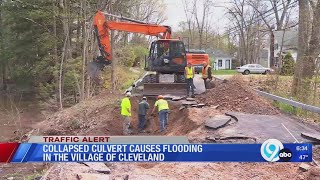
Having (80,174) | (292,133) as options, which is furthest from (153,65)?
(80,174)

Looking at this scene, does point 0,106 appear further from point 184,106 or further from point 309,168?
point 309,168

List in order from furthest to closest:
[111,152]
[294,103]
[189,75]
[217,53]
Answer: [217,53], [189,75], [294,103], [111,152]

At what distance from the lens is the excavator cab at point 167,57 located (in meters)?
20.2

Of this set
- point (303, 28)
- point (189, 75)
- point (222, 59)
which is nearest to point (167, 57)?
point (189, 75)

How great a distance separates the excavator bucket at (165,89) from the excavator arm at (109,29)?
226 cm

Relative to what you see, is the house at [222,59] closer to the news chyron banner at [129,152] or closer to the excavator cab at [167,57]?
the excavator cab at [167,57]

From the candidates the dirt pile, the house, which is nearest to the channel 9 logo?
the dirt pile

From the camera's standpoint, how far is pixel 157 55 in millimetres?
20406

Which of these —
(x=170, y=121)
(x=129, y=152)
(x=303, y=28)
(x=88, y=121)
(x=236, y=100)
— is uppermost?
(x=303, y=28)

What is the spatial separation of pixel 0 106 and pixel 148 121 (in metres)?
22.8

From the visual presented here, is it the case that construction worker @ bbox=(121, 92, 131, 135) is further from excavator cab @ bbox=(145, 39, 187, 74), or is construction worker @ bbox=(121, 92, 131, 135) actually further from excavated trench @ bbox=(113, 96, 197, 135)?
excavator cab @ bbox=(145, 39, 187, 74)

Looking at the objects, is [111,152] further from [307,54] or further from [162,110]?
[307,54]

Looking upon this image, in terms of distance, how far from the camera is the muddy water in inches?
862

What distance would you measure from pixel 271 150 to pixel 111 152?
8.27 ft
